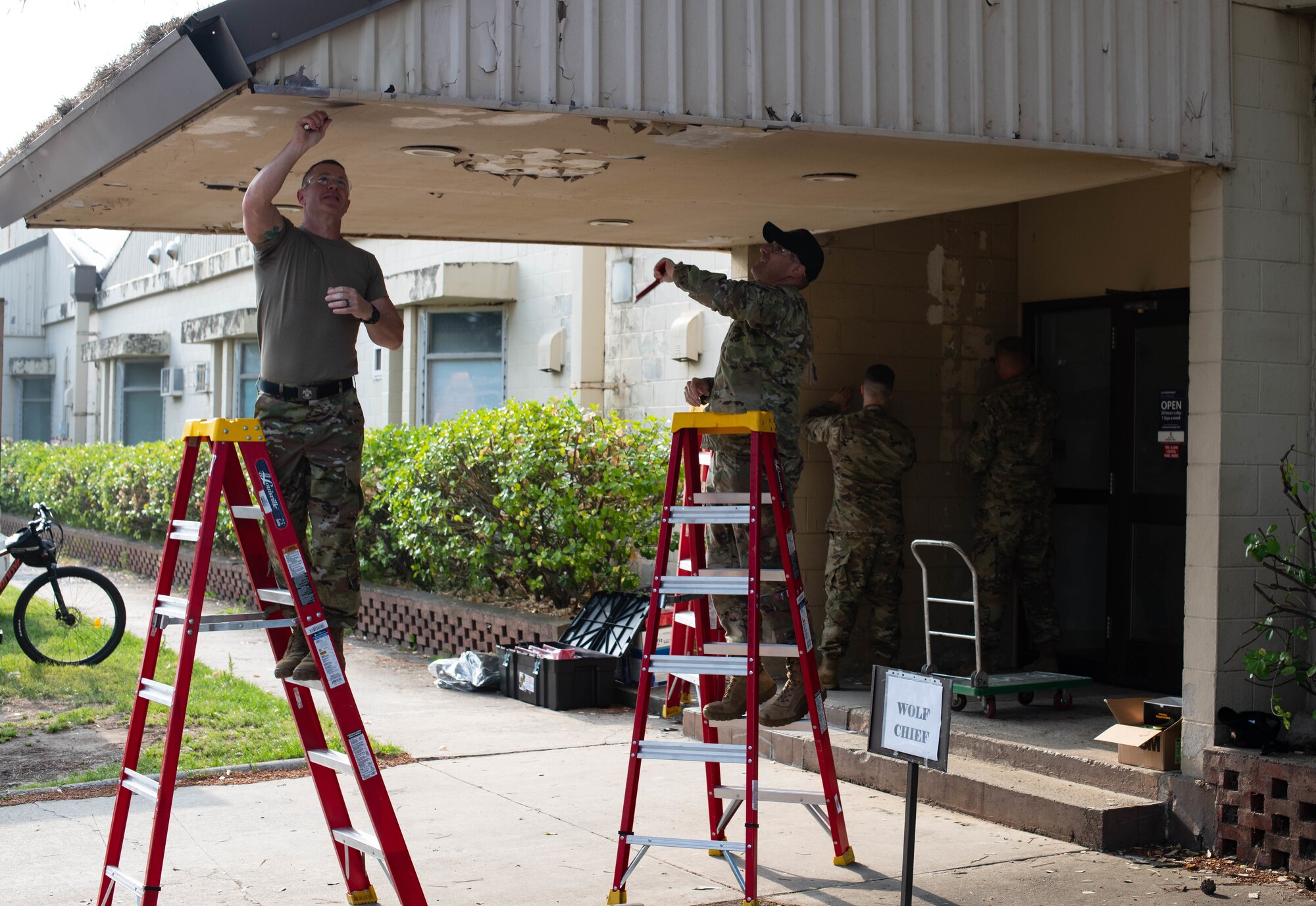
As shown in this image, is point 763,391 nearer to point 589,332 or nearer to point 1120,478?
point 1120,478

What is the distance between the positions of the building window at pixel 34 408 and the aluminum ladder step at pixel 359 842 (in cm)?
3571

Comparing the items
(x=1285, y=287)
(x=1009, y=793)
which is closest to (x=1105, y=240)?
(x=1285, y=287)

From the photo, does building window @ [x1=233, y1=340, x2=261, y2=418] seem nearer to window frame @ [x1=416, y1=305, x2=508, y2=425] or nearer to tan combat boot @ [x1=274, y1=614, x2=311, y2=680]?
window frame @ [x1=416, y1=305, x2=508, y2=425]

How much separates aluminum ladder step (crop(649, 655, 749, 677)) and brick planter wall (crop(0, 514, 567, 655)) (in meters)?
3.36

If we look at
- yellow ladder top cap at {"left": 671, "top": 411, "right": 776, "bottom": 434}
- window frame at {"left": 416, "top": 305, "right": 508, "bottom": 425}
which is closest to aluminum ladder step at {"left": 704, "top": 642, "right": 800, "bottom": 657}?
yellow ladder top cap at {"left": 671, "top": 411, "right": 776, "bottom": 434}

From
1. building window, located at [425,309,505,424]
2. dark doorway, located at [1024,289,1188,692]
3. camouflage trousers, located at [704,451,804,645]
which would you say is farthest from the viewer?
building window, located at [425,309,505,424]

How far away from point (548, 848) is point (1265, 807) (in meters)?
2.89

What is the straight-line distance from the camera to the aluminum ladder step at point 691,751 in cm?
475

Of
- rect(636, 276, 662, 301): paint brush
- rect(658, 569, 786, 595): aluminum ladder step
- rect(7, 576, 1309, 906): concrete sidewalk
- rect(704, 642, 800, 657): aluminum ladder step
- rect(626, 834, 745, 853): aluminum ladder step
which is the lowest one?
rect(7, 576, 1309, 906): concrete sidewalk

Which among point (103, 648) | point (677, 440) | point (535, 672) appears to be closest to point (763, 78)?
point (677, 440)

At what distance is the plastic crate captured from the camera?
8.84 meters

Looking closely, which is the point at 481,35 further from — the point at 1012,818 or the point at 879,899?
the point at 1012,818

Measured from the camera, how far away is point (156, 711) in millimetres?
8508

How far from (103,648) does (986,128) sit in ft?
25.0
